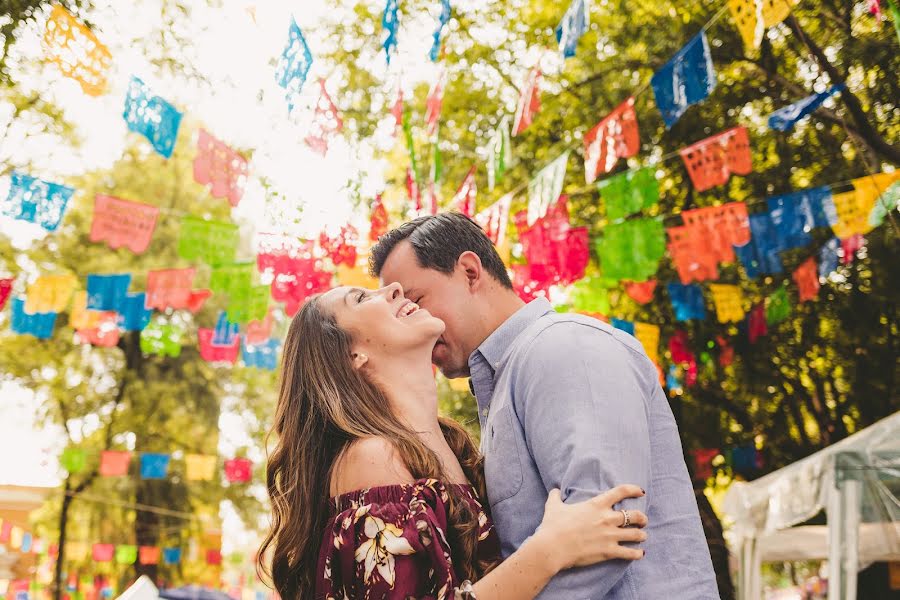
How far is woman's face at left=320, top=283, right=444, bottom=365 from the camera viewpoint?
279cm

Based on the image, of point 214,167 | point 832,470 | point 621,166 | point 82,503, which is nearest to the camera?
point 832,470

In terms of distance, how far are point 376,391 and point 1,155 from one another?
14.4 m

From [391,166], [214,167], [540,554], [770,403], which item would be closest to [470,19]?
[391,166]

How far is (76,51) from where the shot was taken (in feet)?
23.6

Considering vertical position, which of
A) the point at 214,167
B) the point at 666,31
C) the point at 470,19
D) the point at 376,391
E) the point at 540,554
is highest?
the point at 470,19

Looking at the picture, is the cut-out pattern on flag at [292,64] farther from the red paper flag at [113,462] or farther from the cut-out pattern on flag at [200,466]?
the red paper flag at [113,462]

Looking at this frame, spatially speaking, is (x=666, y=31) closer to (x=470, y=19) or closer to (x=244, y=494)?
(x=470, y=19)

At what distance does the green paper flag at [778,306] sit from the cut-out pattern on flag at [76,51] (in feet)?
28.1

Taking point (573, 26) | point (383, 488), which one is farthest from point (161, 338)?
point (383, 488)

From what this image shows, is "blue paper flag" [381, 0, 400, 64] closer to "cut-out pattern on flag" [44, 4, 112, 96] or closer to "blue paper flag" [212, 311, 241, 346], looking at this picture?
"cut-out pattern on flag" [44, 4, 112, 96]

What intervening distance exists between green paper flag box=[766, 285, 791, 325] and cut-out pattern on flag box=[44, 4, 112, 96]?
28.1ft

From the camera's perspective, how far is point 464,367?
293 centimetres

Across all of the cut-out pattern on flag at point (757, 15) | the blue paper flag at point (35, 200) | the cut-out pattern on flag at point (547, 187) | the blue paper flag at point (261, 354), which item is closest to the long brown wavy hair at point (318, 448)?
the cut-out pattern on flag at point (757, 15)

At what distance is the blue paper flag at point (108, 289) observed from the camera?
11023mm
